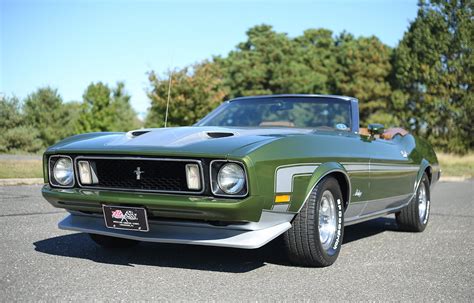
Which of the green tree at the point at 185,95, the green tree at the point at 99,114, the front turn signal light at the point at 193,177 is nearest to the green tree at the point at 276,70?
the green tree at the point at 99,114

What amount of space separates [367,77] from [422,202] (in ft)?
122

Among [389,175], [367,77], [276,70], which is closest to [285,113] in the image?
[389,175]

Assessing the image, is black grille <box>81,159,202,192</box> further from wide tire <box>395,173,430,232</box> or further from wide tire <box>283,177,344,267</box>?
wide tire <box>395,173,430,232</box>

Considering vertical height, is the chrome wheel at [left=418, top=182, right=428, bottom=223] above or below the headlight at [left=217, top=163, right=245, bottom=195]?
below

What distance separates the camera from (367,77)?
4269cm

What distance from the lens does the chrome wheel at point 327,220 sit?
4355 mm

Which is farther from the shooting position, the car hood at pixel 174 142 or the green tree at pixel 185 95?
the green tree at pixel 185 95

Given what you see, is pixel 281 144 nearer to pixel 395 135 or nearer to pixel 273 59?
pixel 395 135

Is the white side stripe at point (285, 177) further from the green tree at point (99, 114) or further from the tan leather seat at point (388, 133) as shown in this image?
the green tree at point (99, 114)

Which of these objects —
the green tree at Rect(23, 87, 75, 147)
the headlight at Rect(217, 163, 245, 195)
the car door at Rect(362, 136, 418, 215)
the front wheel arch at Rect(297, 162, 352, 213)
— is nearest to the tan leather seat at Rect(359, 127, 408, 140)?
the car door at Rect(362, 136, 418, 215)

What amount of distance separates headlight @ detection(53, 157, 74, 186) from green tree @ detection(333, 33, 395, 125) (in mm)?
38137

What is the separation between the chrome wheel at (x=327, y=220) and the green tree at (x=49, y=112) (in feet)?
90.4

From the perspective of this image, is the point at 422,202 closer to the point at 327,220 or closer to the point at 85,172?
the point at 327,220

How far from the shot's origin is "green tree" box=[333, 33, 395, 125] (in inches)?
1636
